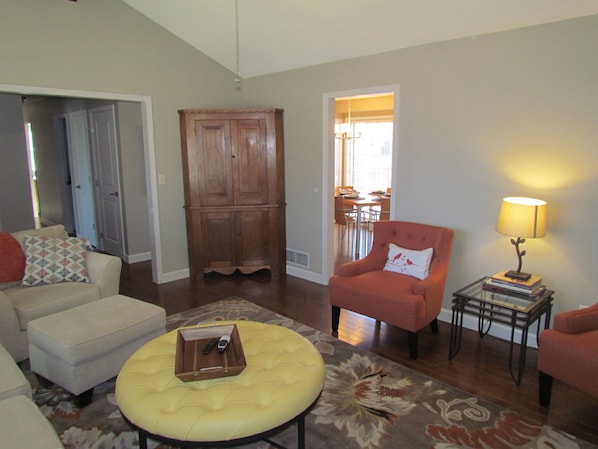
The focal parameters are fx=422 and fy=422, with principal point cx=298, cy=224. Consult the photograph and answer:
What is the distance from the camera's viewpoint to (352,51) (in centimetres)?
414

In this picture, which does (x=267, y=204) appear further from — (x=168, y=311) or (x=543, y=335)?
(x=543, y=335)

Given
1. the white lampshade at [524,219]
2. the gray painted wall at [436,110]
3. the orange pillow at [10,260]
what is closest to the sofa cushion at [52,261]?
the orange pillow at [10,260]

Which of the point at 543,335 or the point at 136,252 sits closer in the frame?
the point at 543,335

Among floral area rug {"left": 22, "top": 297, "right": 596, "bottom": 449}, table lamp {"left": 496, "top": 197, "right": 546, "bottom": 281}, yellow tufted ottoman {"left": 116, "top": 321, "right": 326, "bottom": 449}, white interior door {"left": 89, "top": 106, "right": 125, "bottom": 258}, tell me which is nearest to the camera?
yellow tufted ottoman {"left": 116, "top": 321, "right": 326, "bottom": 449}

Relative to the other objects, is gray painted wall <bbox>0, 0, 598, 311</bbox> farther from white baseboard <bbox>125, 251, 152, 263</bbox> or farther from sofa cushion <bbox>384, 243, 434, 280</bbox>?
white baseboard <bbox>125, 251, 152, 263</bbox>

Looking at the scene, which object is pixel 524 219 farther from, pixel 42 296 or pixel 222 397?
pixel 42 296

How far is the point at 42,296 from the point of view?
3166 millimetres

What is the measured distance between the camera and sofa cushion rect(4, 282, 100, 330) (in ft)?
9.84

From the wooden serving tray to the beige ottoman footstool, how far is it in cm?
57

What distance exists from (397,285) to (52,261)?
2805 millimetres

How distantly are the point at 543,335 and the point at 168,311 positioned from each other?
3.18 m

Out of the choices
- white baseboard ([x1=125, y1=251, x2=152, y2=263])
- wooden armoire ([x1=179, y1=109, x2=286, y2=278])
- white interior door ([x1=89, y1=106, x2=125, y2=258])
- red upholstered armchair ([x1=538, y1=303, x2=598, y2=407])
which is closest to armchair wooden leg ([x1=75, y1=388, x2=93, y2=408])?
wooden armoire ([x1=179, y1=109, x2=286, y2=278])

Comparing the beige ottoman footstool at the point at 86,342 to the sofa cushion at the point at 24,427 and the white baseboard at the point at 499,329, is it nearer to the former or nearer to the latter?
the sofa cushion at the point at 24,427

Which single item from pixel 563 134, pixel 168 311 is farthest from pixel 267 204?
pixel 563 134
